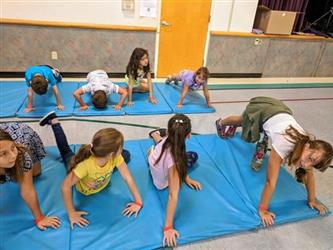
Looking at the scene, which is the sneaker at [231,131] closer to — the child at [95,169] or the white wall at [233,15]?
the child at [95,169]

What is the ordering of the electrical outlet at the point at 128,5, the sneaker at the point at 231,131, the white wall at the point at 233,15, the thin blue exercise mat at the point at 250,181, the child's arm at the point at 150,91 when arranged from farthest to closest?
the white wall at the point at 233,15, the electrical outlet at the point at 128,5, the child's arm at the point at 150,91, the sneaker at the point at 231,131, the thin blue exercise mat at the point at 250,181

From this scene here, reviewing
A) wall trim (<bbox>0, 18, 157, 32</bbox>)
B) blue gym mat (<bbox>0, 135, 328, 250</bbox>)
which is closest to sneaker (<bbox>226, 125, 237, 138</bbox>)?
blue gym mat (<bbox>0, 135, 328, 250</bbox>)

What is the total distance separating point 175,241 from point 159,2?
3.89 meters

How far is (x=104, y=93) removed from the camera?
3.18 meters

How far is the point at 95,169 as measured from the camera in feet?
5.30

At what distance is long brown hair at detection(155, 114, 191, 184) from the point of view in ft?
5.16

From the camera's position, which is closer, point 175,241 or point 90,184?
point 175,241

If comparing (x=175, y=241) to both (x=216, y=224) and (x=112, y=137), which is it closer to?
(x=216, y=224)

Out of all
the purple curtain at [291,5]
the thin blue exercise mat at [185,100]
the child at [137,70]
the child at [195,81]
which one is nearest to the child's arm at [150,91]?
the child at [137,70]

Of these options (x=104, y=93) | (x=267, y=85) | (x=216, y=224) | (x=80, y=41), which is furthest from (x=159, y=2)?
(x=216, y=224)

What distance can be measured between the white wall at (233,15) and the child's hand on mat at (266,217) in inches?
150

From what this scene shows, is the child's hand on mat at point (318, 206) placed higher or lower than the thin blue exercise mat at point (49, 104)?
lower

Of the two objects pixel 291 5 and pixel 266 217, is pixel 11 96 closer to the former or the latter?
pixel 266 217

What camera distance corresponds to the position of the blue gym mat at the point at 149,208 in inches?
61.8
